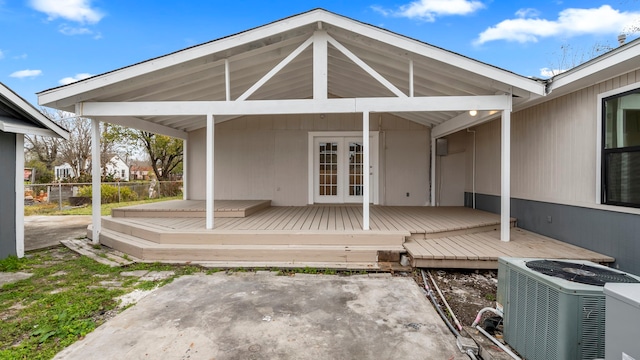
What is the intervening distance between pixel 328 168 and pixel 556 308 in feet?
20.8

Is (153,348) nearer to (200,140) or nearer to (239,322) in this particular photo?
(239,322)

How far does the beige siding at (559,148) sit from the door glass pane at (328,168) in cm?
371

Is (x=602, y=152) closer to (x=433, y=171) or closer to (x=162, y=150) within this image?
(x=433, y=171)

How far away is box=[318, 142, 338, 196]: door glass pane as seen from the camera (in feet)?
26.0

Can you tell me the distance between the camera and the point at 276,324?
2656 mm

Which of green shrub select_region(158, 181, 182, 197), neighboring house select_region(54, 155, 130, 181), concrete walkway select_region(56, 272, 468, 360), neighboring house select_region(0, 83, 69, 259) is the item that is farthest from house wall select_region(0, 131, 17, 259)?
neighboring house select_region(54, 155, 130, 181)

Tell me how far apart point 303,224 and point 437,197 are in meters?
4.36

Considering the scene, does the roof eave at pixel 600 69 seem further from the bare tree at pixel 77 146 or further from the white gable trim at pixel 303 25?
the bare tree at pixel 77 146

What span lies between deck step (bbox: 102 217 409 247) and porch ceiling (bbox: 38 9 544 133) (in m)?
2.18

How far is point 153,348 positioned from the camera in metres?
2.28

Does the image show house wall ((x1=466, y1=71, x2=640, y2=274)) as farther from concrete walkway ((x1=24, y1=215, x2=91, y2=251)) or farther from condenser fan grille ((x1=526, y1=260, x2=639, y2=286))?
concrete walkway ((x1=24, y1=215, x2=91, y2=251))

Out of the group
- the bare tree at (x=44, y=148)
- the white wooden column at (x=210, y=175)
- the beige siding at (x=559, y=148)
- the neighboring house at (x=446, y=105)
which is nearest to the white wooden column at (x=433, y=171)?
the neighboring house at (x=446, y=105)

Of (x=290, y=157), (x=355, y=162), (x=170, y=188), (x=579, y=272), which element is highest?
(x=290, y=157)

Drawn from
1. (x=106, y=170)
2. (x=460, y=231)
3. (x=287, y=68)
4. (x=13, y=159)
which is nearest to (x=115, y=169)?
(x=106, y=170)
